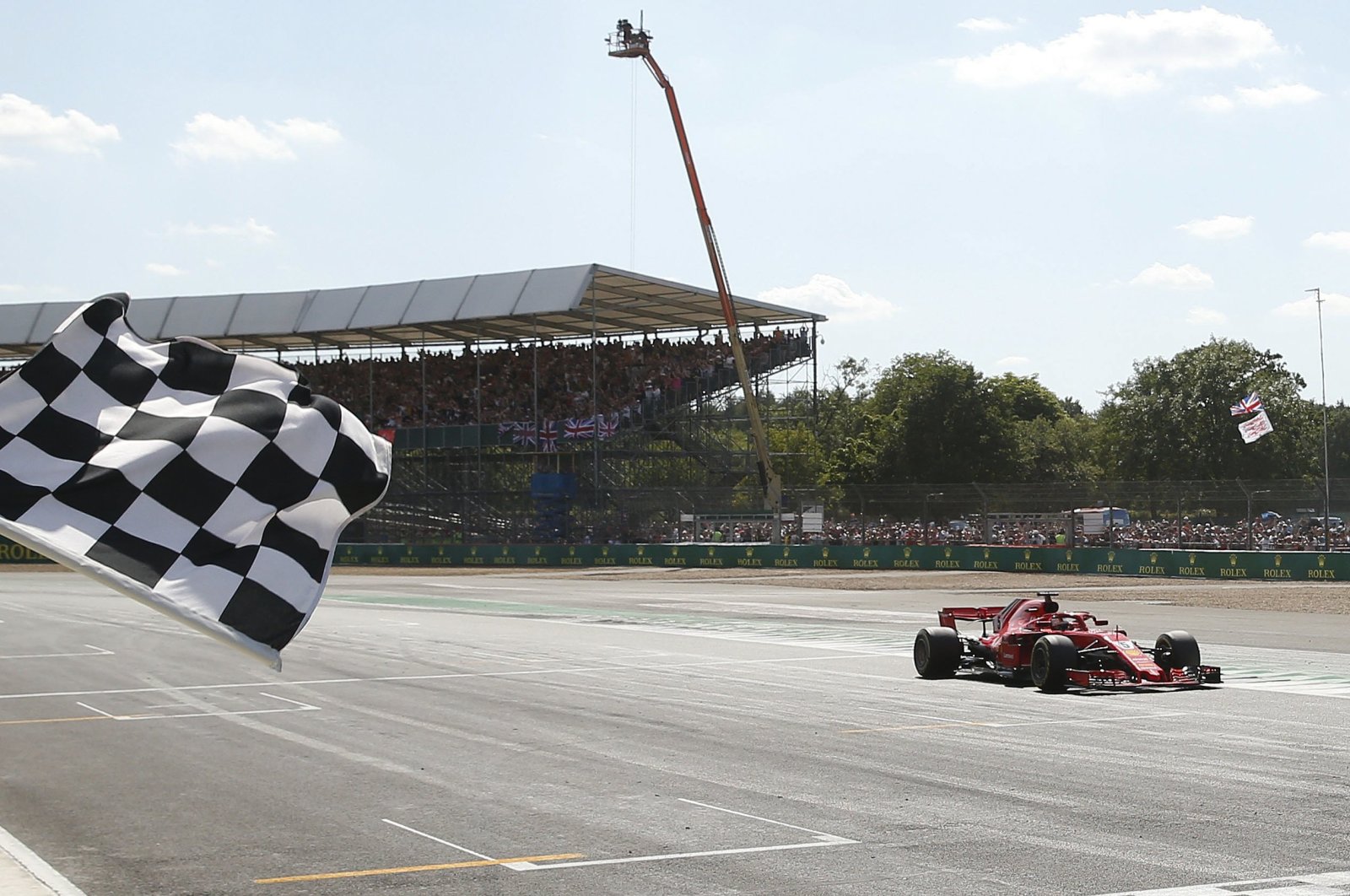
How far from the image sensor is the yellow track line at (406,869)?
7574 millimetres

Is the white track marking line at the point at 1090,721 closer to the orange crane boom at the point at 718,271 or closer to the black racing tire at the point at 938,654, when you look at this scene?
the black racing tire at the point at 938,654

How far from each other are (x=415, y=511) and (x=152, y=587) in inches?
2409

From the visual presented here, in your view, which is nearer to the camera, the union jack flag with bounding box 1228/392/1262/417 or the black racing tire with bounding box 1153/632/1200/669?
the black racing tire with bounding box 1153/632/1200/669

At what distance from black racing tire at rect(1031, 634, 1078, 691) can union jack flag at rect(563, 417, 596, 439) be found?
43.1m

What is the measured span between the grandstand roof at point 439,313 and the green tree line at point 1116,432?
12.2 m

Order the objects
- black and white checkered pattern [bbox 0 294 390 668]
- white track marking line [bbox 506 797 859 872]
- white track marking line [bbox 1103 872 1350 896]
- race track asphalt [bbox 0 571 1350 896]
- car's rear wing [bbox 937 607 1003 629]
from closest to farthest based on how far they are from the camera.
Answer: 1. black and white checkered pattern [bbox 0 294 390 668]
2. white track marking line [bbox 1103 872 1350 896]
3. race track asphalt [bbox 0 571 1350 896]
4. white track marking line [bbox 506 797 859 872]
5. car's rear wing [bbox 937 607 1003 629]

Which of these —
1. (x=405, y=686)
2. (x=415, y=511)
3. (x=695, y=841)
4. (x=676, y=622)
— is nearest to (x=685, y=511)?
(x=415, y=511)

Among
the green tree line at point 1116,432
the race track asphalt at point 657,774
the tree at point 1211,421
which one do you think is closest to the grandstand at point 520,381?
the green tree line at point 1116,432

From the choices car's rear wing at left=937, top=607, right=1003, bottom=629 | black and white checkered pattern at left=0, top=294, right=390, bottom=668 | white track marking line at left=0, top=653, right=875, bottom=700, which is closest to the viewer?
black and white checkered pattern at left=0, top=294, right=390, bottom=668

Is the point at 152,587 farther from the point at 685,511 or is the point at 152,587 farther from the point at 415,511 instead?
the point at 415,511

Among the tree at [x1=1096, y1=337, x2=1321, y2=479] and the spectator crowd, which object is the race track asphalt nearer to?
the spectator crowd

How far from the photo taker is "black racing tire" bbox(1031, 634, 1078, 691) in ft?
51.4

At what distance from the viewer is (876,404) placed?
94375 mm

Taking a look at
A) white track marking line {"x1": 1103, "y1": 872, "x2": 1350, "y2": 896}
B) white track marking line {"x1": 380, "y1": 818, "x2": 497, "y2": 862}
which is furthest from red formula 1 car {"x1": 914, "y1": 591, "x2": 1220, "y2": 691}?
white track marking line {"x1": 380, "y1": 818, "x2": 497, "y2": 862}
